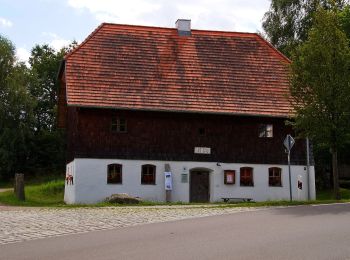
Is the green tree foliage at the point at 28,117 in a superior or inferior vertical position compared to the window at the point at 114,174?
superior

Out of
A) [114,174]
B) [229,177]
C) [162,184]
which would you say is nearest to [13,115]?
[114,174]

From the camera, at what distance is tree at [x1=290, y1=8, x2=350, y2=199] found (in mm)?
24969

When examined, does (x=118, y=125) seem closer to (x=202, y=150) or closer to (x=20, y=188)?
(x=202, y=150)

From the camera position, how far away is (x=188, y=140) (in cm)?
Answer: 3244

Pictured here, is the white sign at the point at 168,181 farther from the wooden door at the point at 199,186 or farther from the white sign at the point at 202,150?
the white sign at the point at 202,150

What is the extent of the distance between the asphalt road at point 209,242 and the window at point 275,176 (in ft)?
55.5

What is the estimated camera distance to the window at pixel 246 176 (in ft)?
108

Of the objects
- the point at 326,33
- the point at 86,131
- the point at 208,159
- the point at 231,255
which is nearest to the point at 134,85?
the point at 86,131

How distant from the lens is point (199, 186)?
107 feet

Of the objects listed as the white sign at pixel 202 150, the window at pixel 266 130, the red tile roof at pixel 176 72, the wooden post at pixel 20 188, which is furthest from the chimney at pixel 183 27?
the wooden post at pixel 20 188

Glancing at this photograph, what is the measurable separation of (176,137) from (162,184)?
8.49 feet

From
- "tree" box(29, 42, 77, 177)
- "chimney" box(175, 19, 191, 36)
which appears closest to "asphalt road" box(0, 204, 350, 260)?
"chimney" box(175, 19, 191, 36)

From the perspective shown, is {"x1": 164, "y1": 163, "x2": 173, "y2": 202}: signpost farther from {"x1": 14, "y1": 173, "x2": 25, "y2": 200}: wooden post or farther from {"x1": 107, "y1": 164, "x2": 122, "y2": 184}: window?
{"x1": 14, "y1": 173, "x2": 25, "y2": 200}: wooden post

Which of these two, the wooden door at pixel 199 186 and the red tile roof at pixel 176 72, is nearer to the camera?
the red tile roof at pixel 176 72
